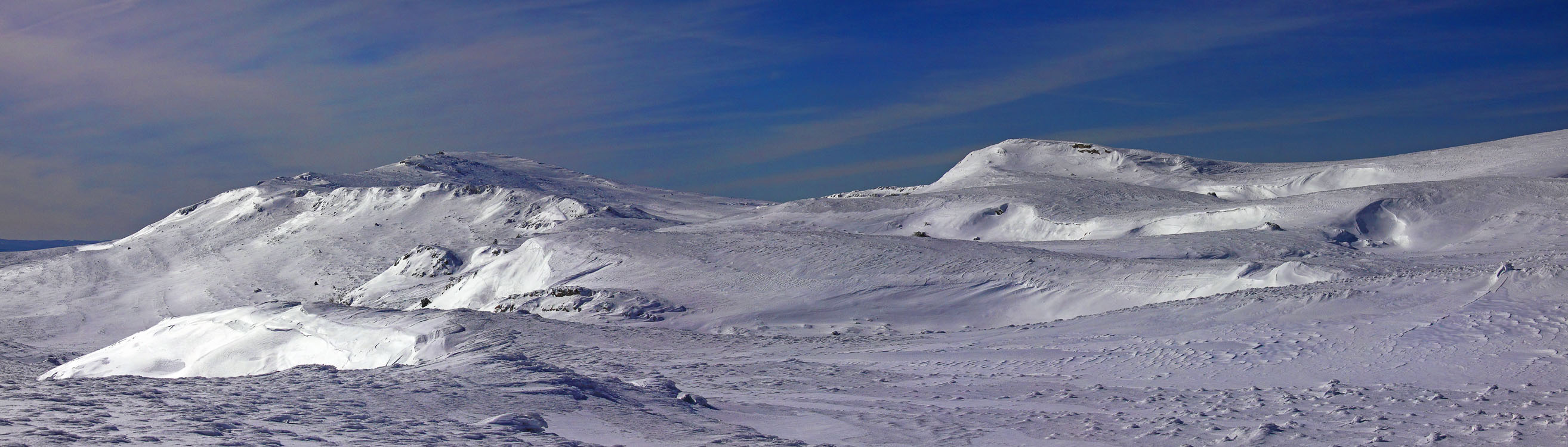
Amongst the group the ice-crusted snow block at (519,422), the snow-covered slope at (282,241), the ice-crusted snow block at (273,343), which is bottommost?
the snow-covered slope at (282,241)

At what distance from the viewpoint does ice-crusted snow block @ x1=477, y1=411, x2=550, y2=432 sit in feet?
28.2

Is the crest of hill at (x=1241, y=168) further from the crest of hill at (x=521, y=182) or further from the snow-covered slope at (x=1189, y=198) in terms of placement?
the crest of hill at (x=521, y=182)

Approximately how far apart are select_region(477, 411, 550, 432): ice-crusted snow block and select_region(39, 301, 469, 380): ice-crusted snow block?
27.7 ft

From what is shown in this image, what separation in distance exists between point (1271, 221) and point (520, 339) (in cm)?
2284

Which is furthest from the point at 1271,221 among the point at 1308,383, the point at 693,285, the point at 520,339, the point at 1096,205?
the point at 520,339

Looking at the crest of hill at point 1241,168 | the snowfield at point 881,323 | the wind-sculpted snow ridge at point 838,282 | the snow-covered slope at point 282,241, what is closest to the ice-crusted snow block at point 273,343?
the snowfield at point 881,323

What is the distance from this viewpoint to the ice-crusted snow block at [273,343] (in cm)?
1775

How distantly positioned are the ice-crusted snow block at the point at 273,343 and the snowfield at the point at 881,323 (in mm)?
87

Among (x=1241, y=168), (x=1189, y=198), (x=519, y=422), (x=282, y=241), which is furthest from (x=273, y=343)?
(x=1241, y=168)

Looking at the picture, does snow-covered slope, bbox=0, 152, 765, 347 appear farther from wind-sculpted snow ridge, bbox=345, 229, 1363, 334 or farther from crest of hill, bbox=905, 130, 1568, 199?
crest of hill, bbox=905, 130, 1568, 199

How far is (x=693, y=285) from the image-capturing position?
24.0 meters

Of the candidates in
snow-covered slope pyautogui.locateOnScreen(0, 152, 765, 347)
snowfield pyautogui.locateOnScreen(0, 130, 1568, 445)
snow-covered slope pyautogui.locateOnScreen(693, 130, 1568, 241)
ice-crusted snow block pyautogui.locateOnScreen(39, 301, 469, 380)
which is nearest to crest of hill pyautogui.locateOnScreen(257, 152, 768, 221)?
snow-covered slope pyautogui.locateOnScreen(0, 152, 765, 347)

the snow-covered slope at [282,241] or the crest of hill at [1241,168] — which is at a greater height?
the crest of hill at [1241,168]

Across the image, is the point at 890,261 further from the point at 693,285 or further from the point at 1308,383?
the point at 1308,383
